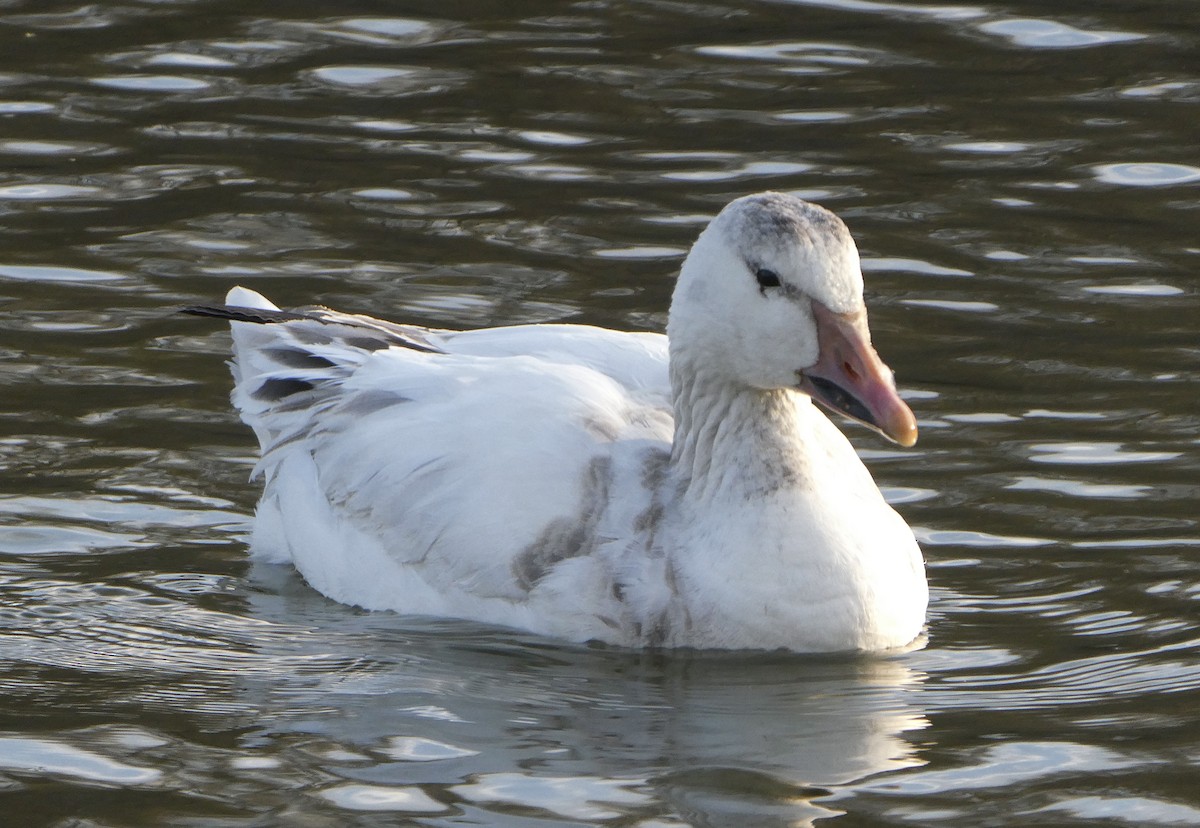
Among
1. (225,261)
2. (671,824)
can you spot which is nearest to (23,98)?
(225,261)

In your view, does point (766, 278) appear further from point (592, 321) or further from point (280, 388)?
point (592, 321)

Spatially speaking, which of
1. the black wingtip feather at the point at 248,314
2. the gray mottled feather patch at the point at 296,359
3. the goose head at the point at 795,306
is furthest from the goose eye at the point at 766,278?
the black wingtip feather at the point at 248,314

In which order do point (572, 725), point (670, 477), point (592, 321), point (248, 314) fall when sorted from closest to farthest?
point (572, 725) < point (670, 477) < point (248, 314) < point (592, 321)

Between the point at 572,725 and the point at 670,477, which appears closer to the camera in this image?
the point at 572,725

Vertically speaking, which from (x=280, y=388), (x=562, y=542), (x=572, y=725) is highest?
(x=280, y=388)

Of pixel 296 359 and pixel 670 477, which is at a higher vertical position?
pixel 296 359

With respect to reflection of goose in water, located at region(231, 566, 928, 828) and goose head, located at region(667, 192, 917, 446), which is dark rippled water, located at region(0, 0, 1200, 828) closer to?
reflection of goose in water, located at region(231, 566, 928, 828)

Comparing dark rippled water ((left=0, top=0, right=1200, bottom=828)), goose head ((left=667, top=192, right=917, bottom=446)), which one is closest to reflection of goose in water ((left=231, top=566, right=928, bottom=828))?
dark rippled water ((left=0, top=0, right=1200, bottom=828))

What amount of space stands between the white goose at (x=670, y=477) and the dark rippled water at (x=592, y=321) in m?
0.17

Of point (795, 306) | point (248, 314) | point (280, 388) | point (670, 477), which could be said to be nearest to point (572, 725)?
point (670, 477)

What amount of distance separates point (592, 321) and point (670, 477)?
8.54 ft

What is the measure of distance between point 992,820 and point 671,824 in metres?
0.84

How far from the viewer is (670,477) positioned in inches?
307

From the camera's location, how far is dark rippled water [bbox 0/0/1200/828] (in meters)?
6.50
